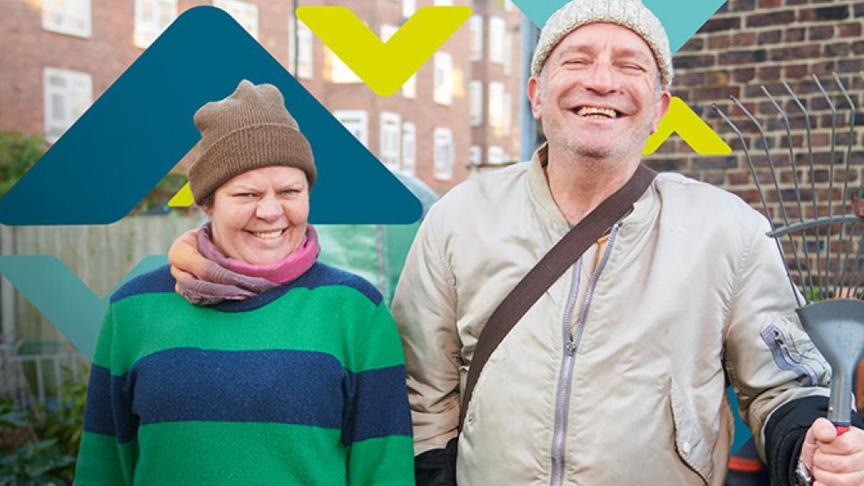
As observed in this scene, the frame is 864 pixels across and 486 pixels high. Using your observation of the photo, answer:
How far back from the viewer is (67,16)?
4230mm

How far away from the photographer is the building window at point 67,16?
3.83m

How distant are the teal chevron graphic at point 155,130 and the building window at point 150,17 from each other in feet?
2.11

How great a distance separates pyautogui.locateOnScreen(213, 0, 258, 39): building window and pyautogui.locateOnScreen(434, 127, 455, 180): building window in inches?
203

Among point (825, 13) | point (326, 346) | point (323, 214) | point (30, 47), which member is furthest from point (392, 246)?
point (30, 47)

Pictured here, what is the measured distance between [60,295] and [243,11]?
1224 millimetres

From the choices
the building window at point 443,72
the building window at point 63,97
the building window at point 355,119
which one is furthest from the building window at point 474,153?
the building window at point 63,97

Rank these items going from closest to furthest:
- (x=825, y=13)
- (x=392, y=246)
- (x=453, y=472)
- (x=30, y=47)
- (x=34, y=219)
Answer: (x=453, y=472), (x=34, y=219), (x=392, y=246), (x=825, y=13), (x=30, y=47)

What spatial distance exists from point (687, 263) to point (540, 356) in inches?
12.9

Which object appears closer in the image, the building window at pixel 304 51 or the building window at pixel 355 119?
the building window at pixel 304 51

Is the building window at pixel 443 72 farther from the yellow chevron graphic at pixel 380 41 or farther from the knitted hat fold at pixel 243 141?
the knitted hat fold at pixel 243 141

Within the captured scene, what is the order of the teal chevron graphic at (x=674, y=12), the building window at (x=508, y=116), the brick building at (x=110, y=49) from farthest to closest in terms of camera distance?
the building window at (x=508, y=116) → the brick building at (x=110, y=49) → the teal chevron graphic at (x=674, y=12)

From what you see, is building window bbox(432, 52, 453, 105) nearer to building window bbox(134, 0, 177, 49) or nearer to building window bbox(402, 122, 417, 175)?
building window bbox(402, 122, 417, 175)

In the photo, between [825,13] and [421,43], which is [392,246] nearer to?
[421,43]

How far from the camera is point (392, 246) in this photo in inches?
128
